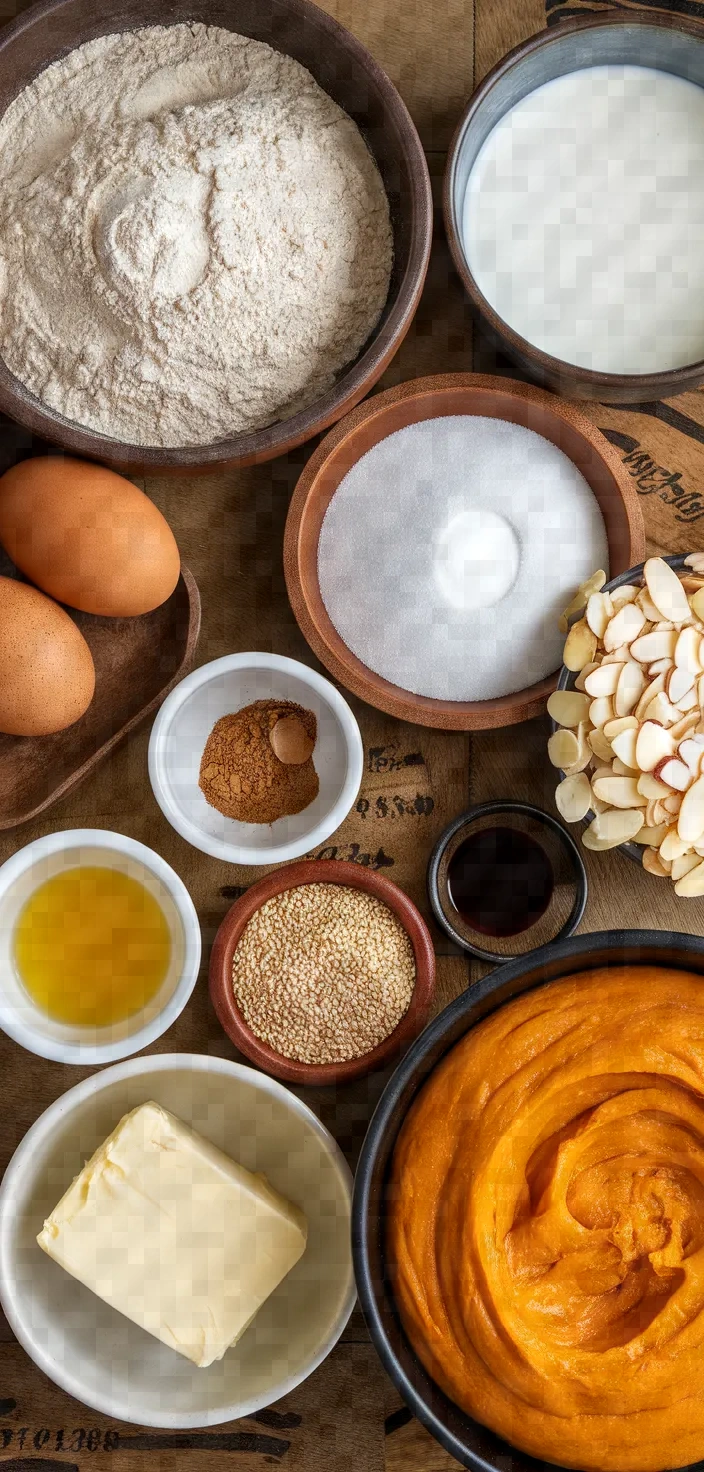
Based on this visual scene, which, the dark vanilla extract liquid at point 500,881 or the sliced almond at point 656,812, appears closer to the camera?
the sliced almond at point 656,812

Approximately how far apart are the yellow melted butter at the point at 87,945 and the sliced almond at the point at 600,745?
0.56 meters

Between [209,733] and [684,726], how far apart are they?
571 millimetres

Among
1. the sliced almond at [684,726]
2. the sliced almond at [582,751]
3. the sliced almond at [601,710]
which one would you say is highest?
the sliced almond at [601,710]

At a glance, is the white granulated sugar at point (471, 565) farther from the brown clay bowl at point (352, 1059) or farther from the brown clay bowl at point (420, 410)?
the brown clay bowl at point (352, 1059)

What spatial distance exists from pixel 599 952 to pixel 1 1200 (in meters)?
0.71

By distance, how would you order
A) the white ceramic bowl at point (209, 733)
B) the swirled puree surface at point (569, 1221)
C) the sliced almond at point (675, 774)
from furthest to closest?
the white ceramic bowl at point (209, 733), the sliced almond at point (675, 774), the swirled puree surface at point (569, 1221)

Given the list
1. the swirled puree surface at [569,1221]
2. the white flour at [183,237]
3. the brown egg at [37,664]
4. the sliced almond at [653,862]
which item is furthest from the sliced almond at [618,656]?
the brown egg at [37,664]

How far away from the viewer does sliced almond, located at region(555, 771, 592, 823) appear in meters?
1.28

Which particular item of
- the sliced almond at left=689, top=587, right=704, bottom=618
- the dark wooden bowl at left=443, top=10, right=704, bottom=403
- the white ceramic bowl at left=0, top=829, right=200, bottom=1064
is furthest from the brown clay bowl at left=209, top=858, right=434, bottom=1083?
the dark wooden bowl at left=443, top=10, right=704, bottom=403

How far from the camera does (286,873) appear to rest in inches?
53.7

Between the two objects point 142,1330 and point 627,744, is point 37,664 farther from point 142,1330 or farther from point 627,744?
point 142,1330

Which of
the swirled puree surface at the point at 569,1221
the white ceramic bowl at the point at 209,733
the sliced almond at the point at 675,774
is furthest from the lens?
the white ceramic bowl at the point at 209,733

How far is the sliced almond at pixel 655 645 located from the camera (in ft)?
4.12

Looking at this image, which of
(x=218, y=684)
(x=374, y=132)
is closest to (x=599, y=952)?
(x=218, y=684)
